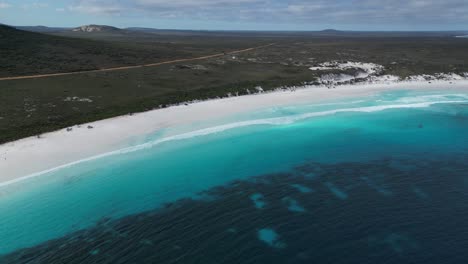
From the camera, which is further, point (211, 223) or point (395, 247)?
point (211, 223)

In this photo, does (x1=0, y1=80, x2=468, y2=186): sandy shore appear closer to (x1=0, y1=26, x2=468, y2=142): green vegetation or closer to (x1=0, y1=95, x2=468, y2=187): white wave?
(x1=0, y1=95, x2=468, y2=187): white wave

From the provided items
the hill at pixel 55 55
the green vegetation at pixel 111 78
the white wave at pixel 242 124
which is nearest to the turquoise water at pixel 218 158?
the white wave at pixel 242 124

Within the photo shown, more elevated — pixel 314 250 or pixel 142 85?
pixel 142 85

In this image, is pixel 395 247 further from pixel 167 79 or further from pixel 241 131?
pixel 167 79

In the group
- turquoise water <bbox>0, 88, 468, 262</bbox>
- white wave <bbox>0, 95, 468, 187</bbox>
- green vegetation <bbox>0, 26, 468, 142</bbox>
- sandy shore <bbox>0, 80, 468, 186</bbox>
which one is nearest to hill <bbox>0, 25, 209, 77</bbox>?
green vegetation <bbox>0, 26, 468, 142</bbox>

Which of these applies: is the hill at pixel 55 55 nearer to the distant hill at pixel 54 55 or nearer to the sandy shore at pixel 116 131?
the distant hill at pixel 54 55

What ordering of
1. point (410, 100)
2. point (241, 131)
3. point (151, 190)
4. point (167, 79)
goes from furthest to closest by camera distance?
point (167, 79) → point (410, 100) → point (241, 131) → point (151, 190)

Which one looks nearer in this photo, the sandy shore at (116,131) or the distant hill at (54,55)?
the sandy shore at (116,131)

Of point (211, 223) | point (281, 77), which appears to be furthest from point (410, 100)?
point (211, 223)
